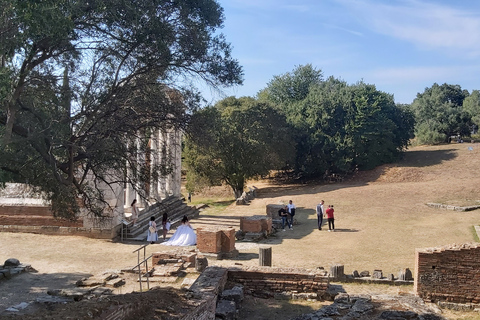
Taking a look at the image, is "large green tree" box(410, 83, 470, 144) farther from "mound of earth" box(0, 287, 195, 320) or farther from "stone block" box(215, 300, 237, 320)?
"mound of earth" box(0, 287, 195, 320)

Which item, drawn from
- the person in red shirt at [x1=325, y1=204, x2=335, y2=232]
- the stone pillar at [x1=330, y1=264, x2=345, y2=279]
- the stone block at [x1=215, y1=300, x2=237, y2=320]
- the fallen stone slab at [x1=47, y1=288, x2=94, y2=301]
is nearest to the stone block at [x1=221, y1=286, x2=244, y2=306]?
the stone block at [x1=215, y1=300, x2=237, y2=320]

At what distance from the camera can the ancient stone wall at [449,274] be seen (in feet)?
35.8

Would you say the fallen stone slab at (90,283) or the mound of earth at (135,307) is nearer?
the mound of earth at (135,307)

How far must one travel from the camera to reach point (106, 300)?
7.91 meters

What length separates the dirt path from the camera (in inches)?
577

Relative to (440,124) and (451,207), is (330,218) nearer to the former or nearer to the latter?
(451,207)

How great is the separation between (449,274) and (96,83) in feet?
31.0

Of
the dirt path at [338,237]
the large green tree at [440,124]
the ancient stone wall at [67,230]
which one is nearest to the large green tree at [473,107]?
the large green tree at [440,124]

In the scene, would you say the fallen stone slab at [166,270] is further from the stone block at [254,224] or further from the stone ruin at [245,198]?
the stone ruin at [245,198]

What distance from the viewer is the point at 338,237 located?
1967 centimetres

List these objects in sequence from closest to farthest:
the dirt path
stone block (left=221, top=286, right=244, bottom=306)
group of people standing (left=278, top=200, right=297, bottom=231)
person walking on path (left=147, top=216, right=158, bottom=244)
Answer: stone block (left=221, top=286, right=244, bottom=306) → the dirt path → person walking on path (left=147, top=216, right=158, bottom=244) → group of people standing (left=278, top=200, right=297, bottom=231)

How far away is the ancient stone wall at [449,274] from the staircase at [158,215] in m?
8.05

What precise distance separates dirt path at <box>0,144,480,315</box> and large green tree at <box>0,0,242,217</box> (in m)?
3.89

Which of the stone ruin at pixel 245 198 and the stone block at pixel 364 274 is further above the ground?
the stone ruin at pixel 245 198
